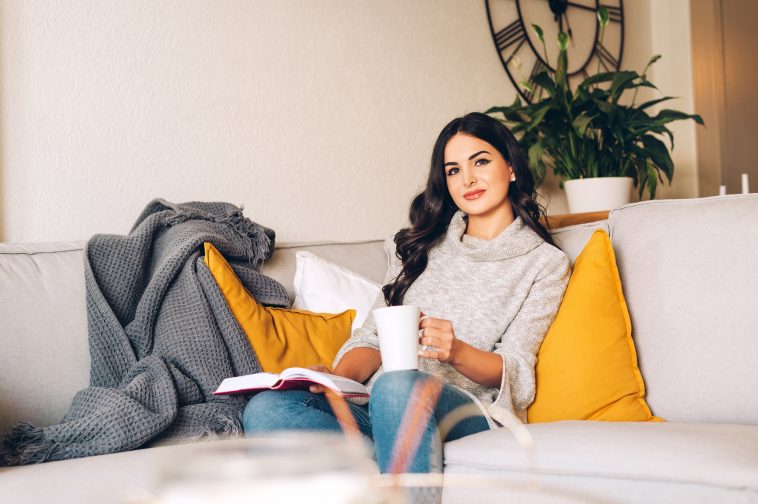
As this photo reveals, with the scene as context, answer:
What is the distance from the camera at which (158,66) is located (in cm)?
212

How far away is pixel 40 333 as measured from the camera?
1.60 metres

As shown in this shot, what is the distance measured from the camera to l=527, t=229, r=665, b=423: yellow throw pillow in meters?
1.49

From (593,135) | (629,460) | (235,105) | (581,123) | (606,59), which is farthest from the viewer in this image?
(606,59)

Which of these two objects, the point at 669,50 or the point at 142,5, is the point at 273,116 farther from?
the point at 669,50

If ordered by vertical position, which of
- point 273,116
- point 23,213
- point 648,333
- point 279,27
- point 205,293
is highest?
point 279,27

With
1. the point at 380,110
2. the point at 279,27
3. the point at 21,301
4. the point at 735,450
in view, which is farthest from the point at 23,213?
the point at 735,450

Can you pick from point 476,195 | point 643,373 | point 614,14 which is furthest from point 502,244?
point 614,14

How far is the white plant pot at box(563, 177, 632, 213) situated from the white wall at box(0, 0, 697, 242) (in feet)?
1.65

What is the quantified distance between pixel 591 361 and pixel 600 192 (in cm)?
124

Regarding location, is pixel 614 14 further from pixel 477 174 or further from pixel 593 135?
pixel 477 174

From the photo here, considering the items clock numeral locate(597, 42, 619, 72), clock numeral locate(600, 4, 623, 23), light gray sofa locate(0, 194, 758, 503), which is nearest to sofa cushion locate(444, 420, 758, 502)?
light gray sofa locate(0, 194, 758, 503)

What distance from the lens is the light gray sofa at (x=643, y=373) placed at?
105 centimetres

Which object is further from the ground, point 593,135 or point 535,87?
point 535,87

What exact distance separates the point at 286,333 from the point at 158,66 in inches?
35.3
